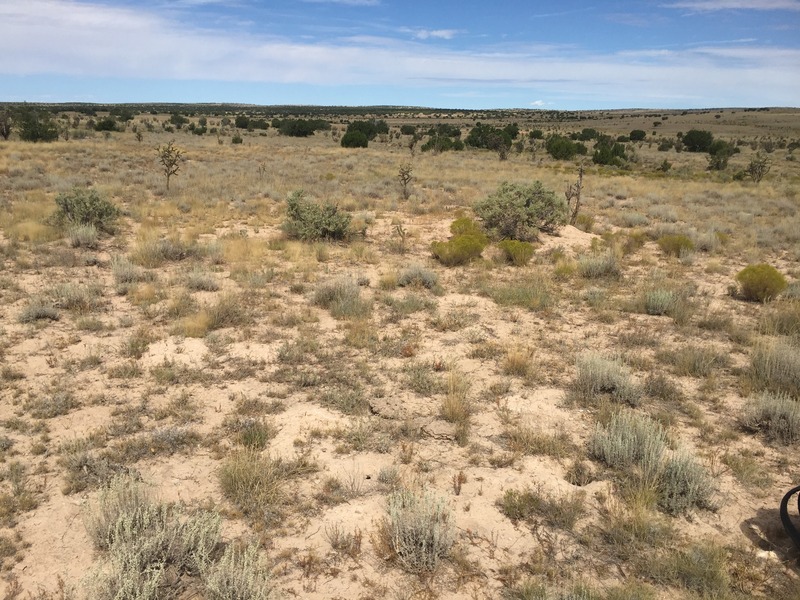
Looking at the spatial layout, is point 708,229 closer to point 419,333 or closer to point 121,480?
point 419,333

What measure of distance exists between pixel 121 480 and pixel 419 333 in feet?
13.8

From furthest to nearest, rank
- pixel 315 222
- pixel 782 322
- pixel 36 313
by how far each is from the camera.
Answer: pixel 315 222
pixel 782 322
pixel 36 313

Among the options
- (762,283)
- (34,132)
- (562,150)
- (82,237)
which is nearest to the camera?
(762,283)

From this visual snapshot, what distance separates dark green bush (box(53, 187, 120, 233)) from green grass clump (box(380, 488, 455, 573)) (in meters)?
10.8

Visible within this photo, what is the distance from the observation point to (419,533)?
3418 millimetres

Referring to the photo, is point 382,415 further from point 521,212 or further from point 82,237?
point 521,212

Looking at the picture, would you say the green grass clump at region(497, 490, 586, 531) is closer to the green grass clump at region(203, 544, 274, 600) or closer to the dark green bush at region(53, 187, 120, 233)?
the green grass clump at region(203, 544, 274, 600)

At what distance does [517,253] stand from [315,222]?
471 centimetres

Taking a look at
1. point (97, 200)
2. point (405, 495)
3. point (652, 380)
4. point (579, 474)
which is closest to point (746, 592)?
point (579, 474)

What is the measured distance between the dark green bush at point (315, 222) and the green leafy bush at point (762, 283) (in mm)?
8220

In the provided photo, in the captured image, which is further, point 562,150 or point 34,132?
point 562,150

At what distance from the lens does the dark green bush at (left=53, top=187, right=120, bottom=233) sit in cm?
1127

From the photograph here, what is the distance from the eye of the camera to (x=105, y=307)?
746cm

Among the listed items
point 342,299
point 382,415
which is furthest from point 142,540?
point 342,299
